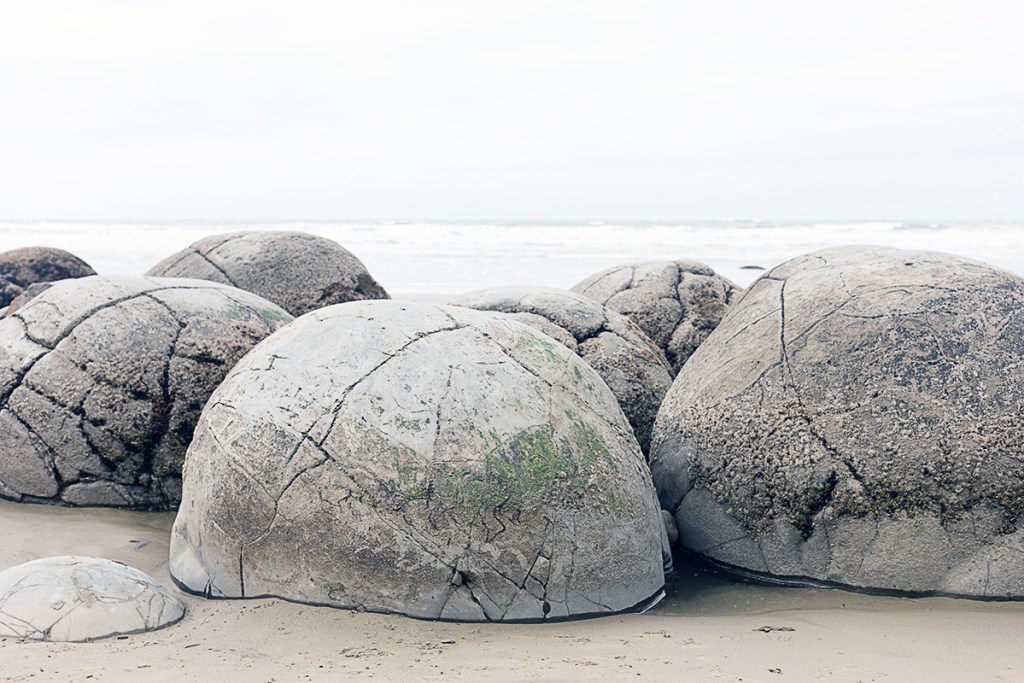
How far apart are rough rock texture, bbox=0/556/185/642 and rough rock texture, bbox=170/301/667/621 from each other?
28 cm

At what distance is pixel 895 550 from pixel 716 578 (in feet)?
2.66

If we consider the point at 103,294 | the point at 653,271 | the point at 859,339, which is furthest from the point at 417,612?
the point at 653,271

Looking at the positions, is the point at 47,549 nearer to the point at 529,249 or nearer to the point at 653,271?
the point at 653,271

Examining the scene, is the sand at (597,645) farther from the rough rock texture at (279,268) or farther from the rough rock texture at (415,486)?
the rough rock texture at (279,268)

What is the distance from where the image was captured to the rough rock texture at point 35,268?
31.9 feet

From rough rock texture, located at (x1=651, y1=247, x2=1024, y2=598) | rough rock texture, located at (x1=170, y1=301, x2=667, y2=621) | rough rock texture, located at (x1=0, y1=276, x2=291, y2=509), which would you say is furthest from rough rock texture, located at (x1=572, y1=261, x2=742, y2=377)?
rough rock texture, located at (x1=0, y1=276, x2=291, y2=509)

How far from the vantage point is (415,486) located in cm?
357

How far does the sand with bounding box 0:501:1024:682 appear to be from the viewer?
307cm

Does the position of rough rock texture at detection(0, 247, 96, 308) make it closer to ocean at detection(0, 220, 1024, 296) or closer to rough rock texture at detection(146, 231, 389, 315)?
rough rock texture at detection(146, 231, 389, 315)

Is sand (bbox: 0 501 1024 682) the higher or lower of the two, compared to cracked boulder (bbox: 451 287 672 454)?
lower

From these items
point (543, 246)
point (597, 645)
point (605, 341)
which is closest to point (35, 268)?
point (605, 341)

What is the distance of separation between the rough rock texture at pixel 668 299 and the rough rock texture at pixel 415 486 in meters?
3.18

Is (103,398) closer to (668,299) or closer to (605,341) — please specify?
(605,341)

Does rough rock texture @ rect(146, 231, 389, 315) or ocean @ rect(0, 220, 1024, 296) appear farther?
ocean @ rect(0, 220, 1024, 296)
